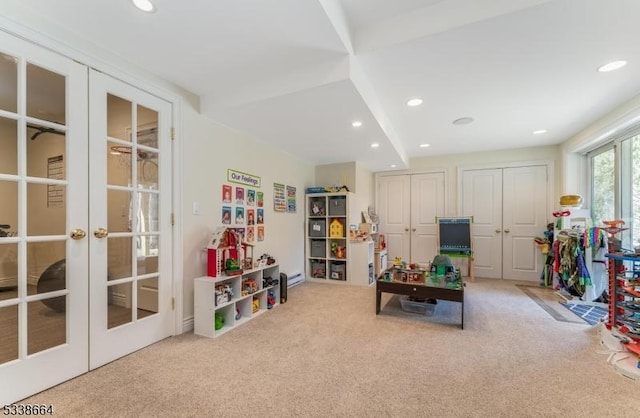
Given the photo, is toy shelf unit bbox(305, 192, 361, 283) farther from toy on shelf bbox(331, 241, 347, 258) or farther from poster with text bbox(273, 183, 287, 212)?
poster with text bbox(273, 183, 287, 212)

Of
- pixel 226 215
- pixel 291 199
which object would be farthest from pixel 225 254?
pixel 291 199

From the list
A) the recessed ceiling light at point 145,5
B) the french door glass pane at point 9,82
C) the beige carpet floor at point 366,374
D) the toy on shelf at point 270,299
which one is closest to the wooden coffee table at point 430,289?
the beige carpet floor at point 366,374

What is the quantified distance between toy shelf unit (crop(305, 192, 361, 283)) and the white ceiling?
5.35ft

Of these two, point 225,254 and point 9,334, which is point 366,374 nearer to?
point 225,254

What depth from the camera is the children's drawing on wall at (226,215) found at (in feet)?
9.67

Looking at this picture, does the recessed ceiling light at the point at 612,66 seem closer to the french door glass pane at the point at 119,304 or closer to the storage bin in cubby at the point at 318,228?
the storage bin in cubby at the point at 318,228

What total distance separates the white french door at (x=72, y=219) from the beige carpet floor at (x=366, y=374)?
23 cm

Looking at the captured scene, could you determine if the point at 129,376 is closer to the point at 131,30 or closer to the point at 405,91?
the point at 131,30

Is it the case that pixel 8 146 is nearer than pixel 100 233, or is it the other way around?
pixel 8 146

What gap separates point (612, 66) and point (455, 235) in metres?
3.14

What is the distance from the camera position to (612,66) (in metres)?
2.12

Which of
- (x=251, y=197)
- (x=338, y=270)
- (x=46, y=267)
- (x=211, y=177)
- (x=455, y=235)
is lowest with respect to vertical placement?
(x=338, y=270)

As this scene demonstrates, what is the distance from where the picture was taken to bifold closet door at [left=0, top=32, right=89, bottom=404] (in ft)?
5.12

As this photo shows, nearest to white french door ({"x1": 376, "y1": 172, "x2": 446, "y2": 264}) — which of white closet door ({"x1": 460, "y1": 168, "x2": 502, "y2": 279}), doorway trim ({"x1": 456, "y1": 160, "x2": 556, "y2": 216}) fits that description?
doorway trim ({"x1": 456, "y1": 160, "x2": 556, "y2": 216})
